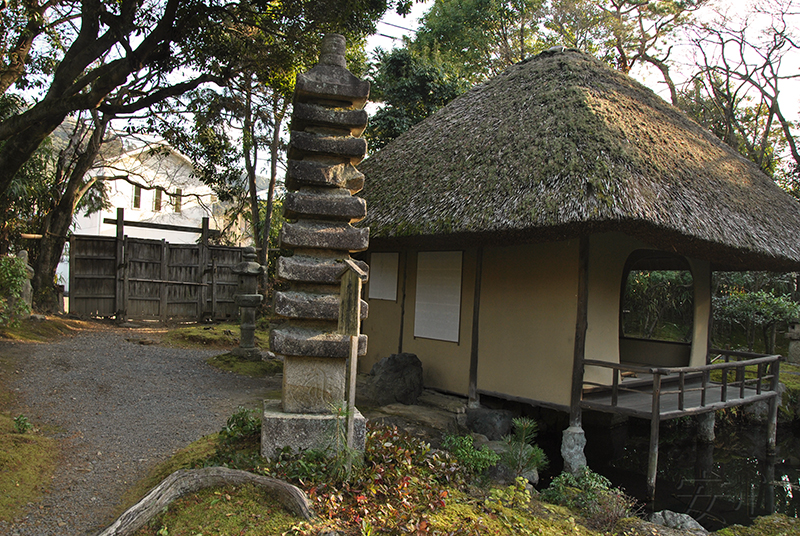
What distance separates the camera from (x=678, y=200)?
643 centimetres

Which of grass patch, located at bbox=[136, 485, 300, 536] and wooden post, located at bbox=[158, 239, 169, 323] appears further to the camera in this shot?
wooden post, located at bbox=[158, 239, 169, 323]

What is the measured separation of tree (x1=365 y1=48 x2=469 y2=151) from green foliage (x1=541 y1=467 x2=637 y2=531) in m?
9.73

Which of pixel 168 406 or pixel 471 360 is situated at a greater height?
pixel 471 360

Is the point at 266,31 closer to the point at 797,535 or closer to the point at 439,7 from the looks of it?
the point at 797,535

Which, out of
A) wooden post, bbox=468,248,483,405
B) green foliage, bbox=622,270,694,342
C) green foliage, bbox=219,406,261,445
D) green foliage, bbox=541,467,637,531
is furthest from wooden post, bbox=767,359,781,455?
green foliage, bbox=219,406,261,445

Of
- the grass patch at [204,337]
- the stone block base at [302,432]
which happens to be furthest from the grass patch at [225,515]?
the grass patch at [204,337]

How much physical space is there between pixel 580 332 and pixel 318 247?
358 centimetres

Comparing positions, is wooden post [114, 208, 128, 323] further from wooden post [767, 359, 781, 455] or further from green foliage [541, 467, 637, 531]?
wooden post [767, 359, 781, 455]

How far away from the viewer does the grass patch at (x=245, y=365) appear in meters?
9.33

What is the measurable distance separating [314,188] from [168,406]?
12.8ft

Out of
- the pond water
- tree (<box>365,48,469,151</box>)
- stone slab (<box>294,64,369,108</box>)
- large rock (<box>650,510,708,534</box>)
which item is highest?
tree (<box>365,48,469,151</box>)

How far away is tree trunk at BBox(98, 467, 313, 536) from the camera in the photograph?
10.0ft

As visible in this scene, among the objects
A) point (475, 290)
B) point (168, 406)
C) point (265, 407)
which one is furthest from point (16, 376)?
point (475, 290)

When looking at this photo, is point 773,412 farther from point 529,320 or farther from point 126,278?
point 126,278
